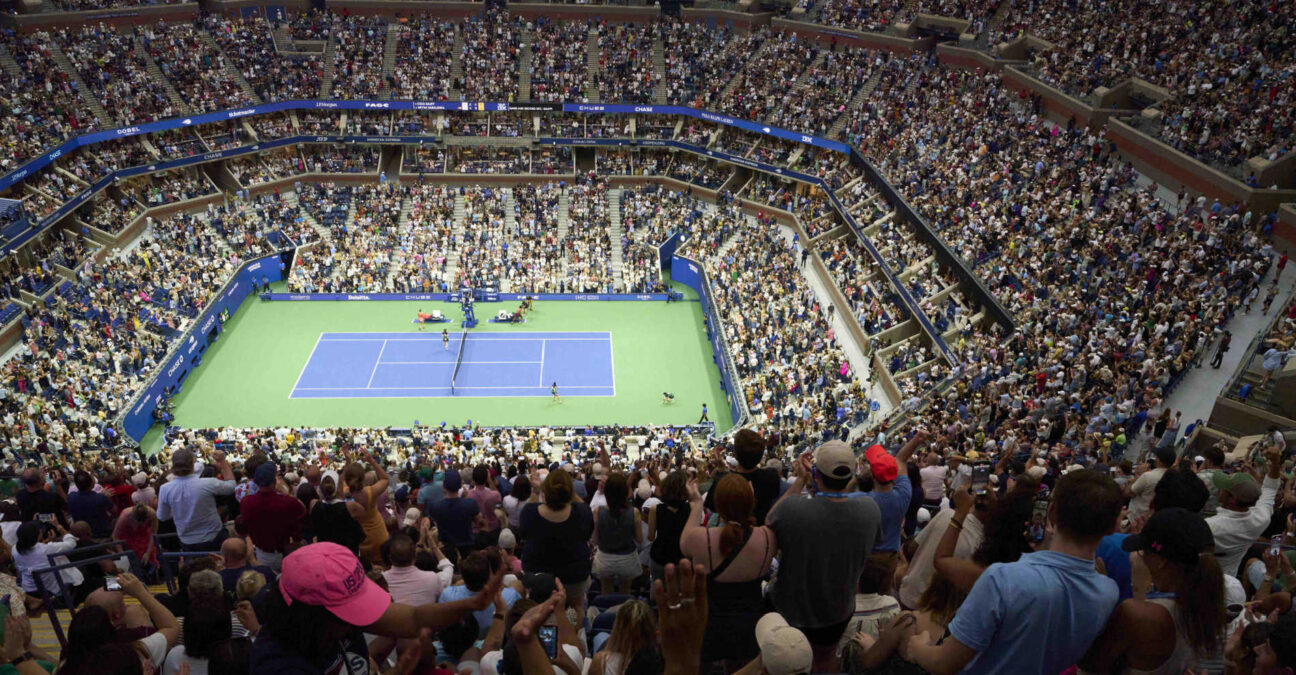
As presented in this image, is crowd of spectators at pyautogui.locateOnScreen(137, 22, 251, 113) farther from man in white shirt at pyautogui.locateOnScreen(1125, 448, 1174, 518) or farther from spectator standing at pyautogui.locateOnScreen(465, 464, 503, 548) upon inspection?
man in white shirt at pyautogui.locateOnScreen(1125, 448, 1174, 518)

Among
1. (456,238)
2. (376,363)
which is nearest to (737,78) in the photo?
(456,238)

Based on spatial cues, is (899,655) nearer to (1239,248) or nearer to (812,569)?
(812,569)

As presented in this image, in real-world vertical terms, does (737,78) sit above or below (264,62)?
below

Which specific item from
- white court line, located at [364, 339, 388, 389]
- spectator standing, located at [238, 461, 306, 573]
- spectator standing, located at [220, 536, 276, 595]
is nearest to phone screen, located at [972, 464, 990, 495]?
spectator standing, located at [238, 461, 306, 573]

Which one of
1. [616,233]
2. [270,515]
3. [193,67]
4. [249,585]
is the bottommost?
[249,585]

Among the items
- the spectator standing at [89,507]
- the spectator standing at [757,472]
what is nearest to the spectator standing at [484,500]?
the spectator standing at [757,472]

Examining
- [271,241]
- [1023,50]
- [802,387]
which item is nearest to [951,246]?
[802,387]

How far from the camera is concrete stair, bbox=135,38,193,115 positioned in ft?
141

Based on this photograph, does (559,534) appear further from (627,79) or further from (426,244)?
(627,79)

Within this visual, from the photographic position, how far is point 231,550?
21.5 feet

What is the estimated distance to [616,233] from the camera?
4478cm

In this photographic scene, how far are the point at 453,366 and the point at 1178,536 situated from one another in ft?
105

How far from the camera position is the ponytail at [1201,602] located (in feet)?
14.1

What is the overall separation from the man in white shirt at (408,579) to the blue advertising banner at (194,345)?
2534 centimetres
